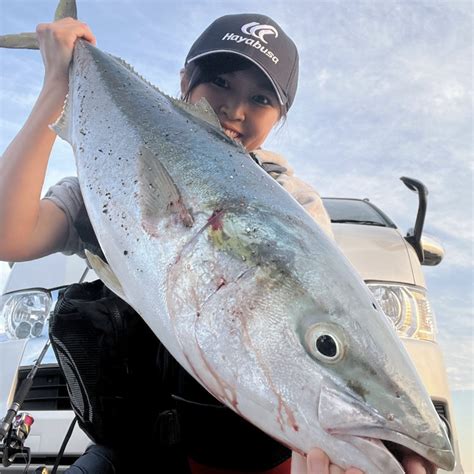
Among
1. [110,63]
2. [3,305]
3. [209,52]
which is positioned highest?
[209,52]

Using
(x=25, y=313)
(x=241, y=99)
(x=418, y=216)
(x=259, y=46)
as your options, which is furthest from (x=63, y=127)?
(x=418, y=216)

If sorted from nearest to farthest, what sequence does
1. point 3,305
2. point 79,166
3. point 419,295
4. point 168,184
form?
point 168,184
point 79,166
point 419,295
point 3,305

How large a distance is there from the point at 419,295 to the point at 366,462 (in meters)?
1.93

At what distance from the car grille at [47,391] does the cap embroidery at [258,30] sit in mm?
1891

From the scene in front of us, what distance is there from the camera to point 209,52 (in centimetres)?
242

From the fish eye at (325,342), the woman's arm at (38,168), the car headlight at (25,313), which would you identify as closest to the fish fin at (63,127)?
the woman's arm at (38,168)

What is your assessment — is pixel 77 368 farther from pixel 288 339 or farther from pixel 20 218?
pixel 288 339

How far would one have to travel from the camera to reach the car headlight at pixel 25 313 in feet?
9.70

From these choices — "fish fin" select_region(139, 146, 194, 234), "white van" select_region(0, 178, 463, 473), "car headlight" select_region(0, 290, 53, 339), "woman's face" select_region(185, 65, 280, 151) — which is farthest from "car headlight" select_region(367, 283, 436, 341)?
"car headlight" select_region(0, 290, 53, 339)

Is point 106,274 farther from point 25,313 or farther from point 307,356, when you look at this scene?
point 25,313

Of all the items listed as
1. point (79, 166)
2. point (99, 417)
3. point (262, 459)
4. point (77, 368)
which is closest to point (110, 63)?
point (79, 166)

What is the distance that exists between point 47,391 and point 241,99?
1745mm

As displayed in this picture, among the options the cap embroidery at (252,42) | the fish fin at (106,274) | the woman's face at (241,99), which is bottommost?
the fish fin at (106,274)

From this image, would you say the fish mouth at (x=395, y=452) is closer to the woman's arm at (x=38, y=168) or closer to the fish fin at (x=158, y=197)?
the fish fin at (x=158, y=197)
